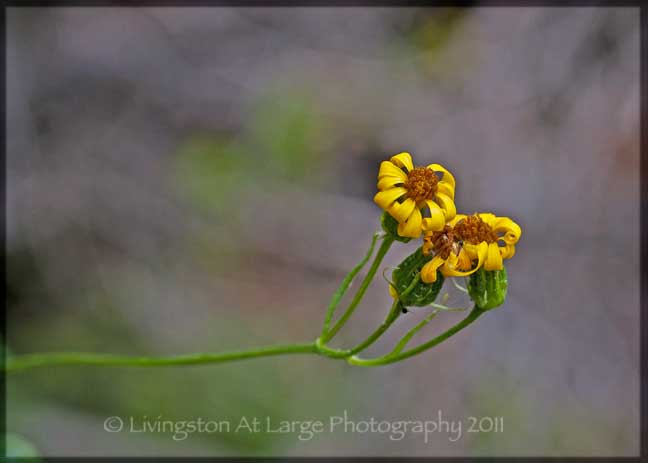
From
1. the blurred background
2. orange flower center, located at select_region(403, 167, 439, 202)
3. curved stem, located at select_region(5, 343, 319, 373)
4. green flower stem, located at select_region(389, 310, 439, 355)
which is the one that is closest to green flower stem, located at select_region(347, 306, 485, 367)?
green flower stem, located at select_region(389, 310, 439, 355)

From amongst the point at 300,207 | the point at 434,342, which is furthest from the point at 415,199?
the point at 300,207

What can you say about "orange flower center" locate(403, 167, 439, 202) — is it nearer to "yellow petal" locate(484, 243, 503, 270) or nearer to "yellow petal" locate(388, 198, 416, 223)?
"yellow petal" locate(388, 198, 416, 223)

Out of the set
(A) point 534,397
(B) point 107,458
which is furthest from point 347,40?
(B) point 107,458

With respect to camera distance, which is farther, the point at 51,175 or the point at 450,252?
the point at 51,175

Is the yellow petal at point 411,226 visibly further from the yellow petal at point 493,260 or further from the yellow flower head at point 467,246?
the yellow petal at point 493,260

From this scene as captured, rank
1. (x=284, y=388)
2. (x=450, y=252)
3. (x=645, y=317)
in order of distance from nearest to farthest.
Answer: (x=450, y=252), (x=284, y=388), (x=645, y=317)

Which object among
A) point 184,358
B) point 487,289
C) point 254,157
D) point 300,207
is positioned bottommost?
point 184,358

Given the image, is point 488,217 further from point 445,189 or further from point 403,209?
point 403,209

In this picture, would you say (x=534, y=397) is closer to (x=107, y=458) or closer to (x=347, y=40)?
(x=107, y=458)
